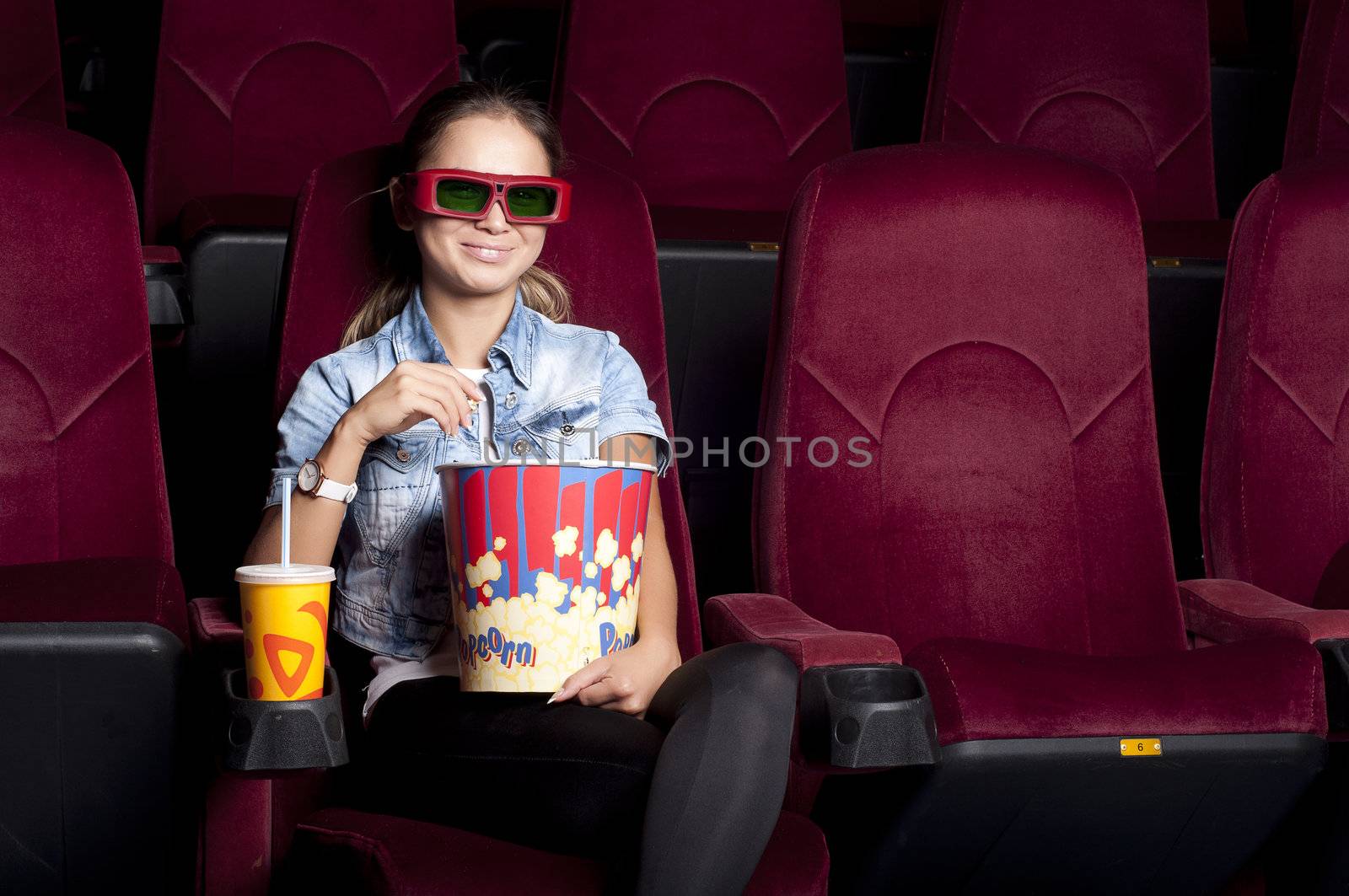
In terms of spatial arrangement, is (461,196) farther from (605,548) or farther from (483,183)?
(605,548)

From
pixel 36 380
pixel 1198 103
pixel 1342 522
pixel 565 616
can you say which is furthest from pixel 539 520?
pixel 1198 103

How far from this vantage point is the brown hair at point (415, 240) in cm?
92

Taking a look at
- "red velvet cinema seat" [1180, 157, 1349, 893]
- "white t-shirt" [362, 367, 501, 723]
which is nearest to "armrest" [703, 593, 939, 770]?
"white t-shirt" [362, 367, 501, 723]

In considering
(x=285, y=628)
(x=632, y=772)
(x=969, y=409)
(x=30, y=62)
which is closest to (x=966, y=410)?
(x=969, y=409)

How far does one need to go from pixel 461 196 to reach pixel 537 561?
29cm

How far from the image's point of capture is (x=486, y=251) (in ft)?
2.96

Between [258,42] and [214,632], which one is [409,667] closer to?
[214,632]

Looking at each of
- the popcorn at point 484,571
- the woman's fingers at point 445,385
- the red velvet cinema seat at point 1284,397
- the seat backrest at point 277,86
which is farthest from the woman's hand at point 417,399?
the seat backrest at point 277,86

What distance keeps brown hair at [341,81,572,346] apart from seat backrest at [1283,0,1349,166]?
1.10 metres

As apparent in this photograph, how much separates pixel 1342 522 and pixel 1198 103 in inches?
32.3

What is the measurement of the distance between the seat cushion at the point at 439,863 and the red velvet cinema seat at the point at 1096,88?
45.0 inches

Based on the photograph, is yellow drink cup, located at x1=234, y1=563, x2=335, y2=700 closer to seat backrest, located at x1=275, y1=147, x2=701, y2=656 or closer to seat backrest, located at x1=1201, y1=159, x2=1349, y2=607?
seat backrest, located at x1=275, y1=147, x2=701, y2=656

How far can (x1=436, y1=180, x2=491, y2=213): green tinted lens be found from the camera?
2.84ft

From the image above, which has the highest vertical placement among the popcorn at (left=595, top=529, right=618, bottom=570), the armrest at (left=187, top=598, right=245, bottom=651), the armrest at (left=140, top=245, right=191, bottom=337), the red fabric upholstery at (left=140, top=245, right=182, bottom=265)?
the red fabric upholstery at (left=140, top=245, right=182, bottom=265)
